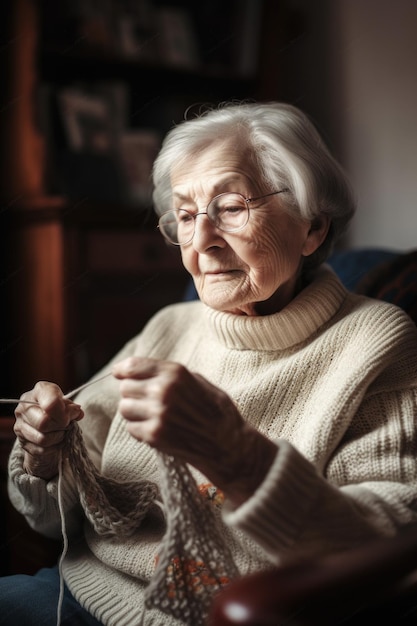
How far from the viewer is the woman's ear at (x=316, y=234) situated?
1177 millimetres

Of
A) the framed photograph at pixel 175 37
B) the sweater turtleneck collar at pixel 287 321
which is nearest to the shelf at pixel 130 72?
the framed photograph at pixel 175 37

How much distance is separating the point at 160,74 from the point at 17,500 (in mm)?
1796

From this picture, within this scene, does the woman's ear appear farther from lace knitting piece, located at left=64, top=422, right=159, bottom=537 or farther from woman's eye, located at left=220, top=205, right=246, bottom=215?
lace knitting piece, located at left=64, top=422, right=159, bottom=537

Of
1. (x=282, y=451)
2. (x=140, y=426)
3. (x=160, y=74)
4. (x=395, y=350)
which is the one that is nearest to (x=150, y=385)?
(x=140, y=426)

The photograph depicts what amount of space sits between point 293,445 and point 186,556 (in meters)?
0.22

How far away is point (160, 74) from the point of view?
2510mm

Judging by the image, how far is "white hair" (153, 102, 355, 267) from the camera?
110 cm

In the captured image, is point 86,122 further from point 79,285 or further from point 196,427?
point 196,427

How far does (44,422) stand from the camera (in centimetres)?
101

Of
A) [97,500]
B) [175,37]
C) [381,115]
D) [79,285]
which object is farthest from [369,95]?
[97,500]

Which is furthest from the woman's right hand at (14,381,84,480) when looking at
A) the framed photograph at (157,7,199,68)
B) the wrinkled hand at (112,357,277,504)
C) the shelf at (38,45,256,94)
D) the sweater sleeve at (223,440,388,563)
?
the framed photograph at (157,7,199,68)

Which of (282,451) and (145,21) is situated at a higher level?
(145,21)

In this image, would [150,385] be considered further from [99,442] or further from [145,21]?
[145,21]

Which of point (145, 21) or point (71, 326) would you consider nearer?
point (71, 326)
